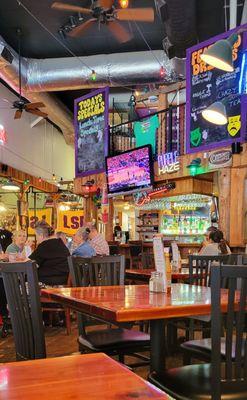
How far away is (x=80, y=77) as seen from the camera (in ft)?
34.2

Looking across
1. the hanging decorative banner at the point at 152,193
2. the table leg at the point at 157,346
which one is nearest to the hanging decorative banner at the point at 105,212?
the hanging decorative banner at the point at 152,193

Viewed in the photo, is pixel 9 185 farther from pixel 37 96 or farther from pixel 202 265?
pixel 202 265

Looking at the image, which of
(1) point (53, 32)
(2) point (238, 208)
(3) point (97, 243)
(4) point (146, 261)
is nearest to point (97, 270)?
(4) point (146, 261)

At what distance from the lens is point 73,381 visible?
3.78 feet

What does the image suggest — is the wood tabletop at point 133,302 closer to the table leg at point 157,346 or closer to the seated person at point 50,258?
the table leg at point 157,346

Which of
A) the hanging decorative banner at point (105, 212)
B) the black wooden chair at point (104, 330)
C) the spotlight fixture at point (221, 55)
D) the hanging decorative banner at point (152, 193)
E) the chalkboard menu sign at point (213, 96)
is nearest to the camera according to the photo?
the black wooden chair at point (104, 330)

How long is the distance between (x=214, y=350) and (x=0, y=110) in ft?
39.6

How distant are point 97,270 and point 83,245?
124 inches

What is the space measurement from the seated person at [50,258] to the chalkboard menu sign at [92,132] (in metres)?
5.09

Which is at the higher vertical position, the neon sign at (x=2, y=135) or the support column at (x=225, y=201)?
the neon sign at (x=2, y=135)

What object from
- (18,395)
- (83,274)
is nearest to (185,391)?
(18,395)

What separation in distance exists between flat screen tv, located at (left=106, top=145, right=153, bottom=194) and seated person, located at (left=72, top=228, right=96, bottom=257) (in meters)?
2.07

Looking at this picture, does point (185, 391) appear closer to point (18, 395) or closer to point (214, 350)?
point (214, 350)

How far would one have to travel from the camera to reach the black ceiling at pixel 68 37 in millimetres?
9305
